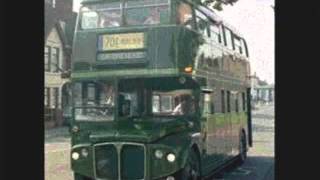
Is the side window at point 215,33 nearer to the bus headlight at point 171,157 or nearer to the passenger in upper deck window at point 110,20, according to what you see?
the passenger in upper deck window at point 110,20

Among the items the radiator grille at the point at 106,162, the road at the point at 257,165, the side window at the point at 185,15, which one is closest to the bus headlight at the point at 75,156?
the radiator grille at the point at 106,162

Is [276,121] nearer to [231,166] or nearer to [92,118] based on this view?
[92,118]

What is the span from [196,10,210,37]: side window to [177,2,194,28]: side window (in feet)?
0.53

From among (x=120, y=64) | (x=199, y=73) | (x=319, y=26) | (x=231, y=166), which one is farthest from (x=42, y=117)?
(x=231, y=166)

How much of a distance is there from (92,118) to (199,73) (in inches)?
58.1

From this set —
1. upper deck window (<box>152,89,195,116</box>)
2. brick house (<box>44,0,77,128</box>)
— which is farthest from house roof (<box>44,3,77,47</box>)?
upper deck window (<box>152,89,195,116</box>)

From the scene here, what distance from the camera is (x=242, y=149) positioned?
35.1ft

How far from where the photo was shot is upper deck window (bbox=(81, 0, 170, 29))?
702cm

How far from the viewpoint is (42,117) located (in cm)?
592

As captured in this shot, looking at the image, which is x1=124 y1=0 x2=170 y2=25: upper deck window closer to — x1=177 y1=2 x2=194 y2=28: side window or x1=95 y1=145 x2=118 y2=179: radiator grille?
x1=177 y1=2 x2=194 y2=28: side window

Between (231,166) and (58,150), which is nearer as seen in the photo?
(58,150)

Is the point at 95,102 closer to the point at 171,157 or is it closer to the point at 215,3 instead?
the point at 171,157

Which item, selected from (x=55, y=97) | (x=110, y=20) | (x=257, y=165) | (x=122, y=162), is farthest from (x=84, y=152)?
(x=257, y=165)

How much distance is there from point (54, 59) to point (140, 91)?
1.20 m
